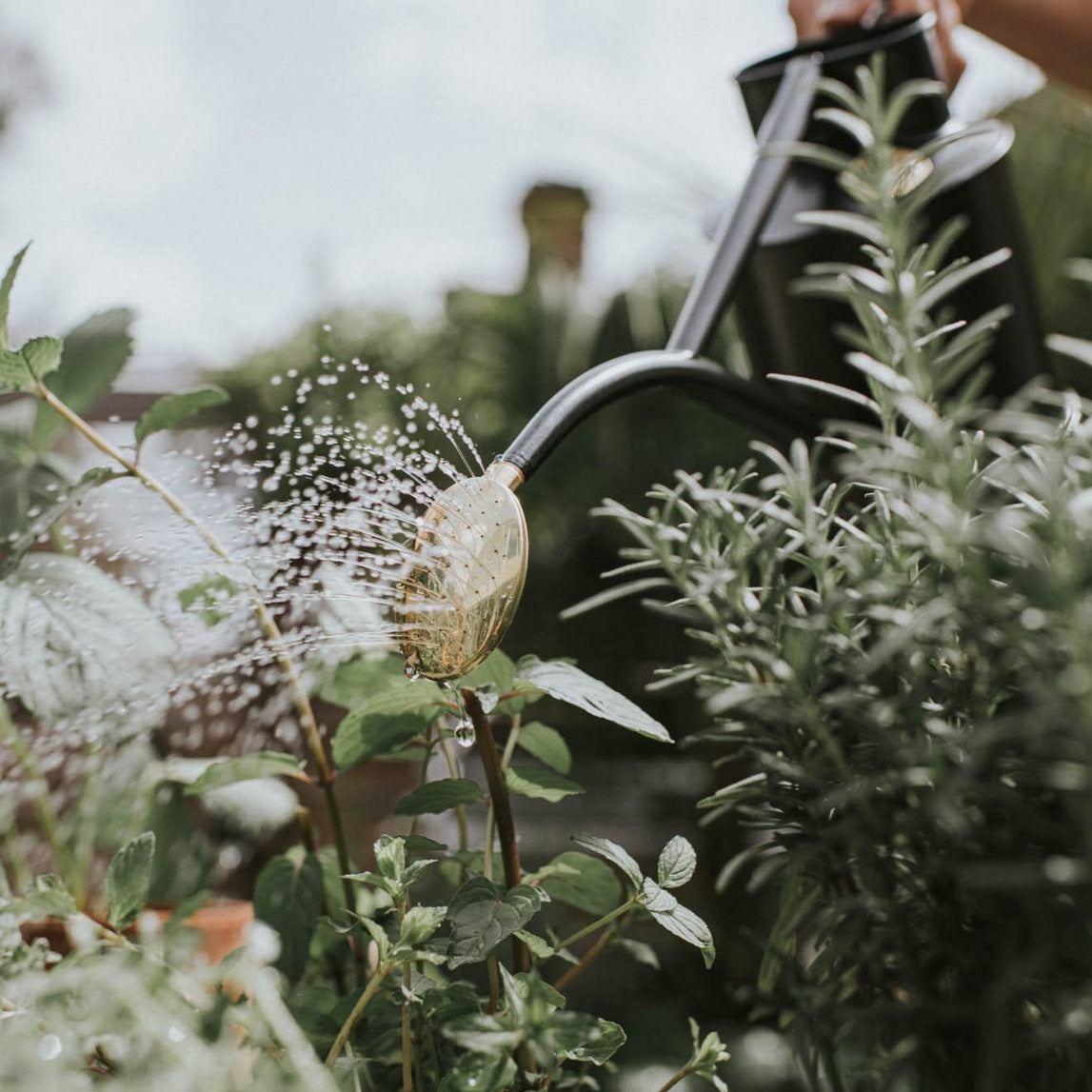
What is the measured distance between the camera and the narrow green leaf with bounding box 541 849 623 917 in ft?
1.23

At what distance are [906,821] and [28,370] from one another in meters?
0.35

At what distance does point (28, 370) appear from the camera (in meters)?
0.39

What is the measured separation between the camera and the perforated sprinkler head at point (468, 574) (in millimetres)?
273

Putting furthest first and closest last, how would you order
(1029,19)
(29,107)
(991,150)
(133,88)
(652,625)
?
(133,88)
(29,107)
(652,625)
(1029,19)
(991,150)

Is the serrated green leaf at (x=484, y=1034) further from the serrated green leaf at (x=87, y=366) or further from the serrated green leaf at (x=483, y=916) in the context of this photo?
the serrated green leaf at (x=87, y=366)

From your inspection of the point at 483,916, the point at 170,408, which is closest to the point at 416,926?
the point at 483,916

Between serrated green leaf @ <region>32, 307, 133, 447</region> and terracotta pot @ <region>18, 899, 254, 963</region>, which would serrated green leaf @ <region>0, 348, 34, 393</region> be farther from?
terracotta pot @ <region>18, 899, 254, 963</region>

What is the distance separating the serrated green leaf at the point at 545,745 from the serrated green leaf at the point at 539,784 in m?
0.05

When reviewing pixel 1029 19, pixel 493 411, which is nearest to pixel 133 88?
pixel 493 411

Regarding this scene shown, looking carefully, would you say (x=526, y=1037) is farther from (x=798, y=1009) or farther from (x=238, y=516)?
(x=238, y=516)

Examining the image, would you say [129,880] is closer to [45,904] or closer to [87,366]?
[45,904]

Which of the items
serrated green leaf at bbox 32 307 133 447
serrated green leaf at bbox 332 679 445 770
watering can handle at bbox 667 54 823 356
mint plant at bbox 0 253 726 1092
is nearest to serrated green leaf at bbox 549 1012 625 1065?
mint plant at bbox 0 253 726 1092

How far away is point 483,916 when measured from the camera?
28 centimetres

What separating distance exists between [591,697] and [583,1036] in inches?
4.1
